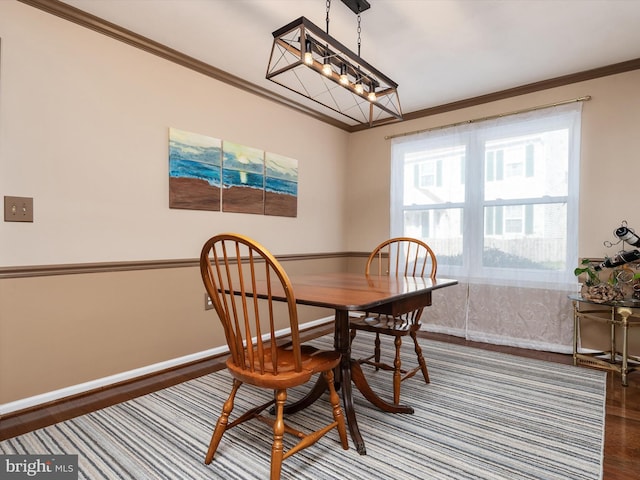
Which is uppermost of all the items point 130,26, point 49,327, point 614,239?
point 130,26

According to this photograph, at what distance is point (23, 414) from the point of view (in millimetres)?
1877

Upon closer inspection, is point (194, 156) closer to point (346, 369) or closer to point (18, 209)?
point (18, 209)

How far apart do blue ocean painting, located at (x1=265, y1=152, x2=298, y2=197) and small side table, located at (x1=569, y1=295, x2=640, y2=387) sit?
8.29ft

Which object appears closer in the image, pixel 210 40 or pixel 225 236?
pixel 225 236

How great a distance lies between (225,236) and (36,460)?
4.14 ft

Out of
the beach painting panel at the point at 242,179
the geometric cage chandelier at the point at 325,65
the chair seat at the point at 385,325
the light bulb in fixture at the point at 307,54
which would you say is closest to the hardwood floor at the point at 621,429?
the chair seat at the point at 385,325

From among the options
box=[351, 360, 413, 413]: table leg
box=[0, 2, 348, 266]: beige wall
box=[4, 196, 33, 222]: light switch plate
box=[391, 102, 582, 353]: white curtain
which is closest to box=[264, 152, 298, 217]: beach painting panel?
box=[0, 2, 348, 266]: beige wall

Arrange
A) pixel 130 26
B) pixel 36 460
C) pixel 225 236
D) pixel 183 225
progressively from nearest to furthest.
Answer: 1. pixel 225 236
2. pixel 36 460
3. pixel 130 26
4. pixel 183 225

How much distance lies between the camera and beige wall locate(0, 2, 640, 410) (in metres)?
1.91

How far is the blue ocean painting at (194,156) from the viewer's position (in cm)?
259

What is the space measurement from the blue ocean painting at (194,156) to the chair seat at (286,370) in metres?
1.68

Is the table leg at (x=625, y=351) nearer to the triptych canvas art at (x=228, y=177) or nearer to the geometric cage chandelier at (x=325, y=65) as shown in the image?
the geometric cage chandelier at (x=325, y=65)

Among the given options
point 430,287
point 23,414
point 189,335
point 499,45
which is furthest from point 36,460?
point 499,45

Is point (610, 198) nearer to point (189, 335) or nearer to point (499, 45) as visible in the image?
point (499, 45)
